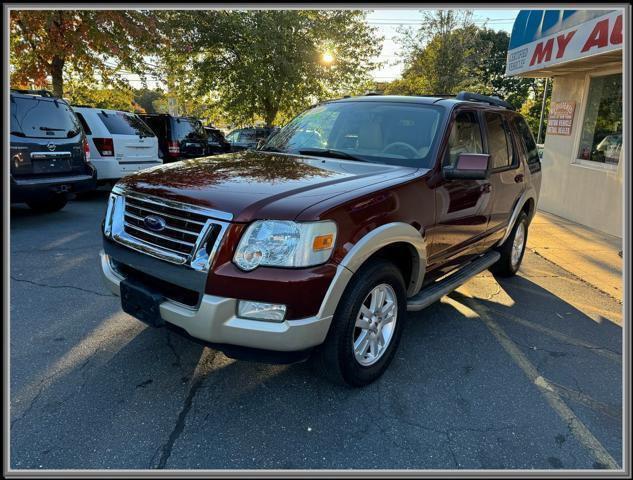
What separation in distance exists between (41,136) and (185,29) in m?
12.9

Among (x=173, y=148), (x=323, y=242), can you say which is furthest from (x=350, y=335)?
(x=173, y=148)

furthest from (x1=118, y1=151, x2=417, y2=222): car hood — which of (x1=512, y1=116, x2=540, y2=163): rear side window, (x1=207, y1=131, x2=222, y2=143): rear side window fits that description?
(x1=207, y1=131, x2=222, y2=143): rear side window

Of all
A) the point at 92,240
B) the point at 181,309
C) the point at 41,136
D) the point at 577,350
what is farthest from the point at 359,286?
the point at 41,136

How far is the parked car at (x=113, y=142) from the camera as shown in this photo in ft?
28.1

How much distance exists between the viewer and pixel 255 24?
17.4 metres

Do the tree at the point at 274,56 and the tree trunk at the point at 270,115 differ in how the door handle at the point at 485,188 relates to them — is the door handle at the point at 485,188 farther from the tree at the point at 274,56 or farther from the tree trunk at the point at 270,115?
the tree trunk at the point at 270,115

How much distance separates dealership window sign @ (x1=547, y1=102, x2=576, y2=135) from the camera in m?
8.98

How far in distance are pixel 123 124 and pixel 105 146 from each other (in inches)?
28.3

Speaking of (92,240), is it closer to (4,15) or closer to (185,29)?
(4,15)

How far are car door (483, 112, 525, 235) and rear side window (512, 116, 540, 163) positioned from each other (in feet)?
1.18

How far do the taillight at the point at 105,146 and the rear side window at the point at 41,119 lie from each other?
4.47ft

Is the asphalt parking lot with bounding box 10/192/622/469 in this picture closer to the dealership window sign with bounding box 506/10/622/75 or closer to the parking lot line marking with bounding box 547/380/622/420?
the parking lot line marking with bounding box 547/380/622/420

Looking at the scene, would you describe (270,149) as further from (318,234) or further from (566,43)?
(566,43)

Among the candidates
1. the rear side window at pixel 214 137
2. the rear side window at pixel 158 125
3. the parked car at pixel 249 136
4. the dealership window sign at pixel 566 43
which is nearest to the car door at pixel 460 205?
the dealership window sign at pixel 566 43
